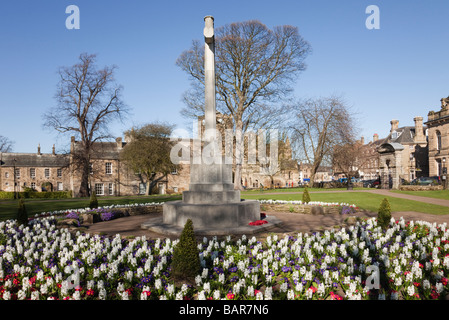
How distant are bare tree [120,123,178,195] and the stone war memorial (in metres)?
30.9

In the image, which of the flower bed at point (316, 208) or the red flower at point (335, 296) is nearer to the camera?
the red flower at point (335, 296)

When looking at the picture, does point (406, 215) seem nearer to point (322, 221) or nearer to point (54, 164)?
point (322, 221)

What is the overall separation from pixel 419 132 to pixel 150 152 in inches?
2156

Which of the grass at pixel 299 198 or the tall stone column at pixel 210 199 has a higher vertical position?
the tall stone column at pixel 210 199

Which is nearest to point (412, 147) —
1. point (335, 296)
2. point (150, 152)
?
point (150, 152)

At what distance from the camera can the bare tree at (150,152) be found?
40844 mm

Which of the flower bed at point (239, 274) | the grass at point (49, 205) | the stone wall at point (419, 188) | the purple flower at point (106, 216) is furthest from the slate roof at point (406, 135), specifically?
the purple flower at point (106, 216)

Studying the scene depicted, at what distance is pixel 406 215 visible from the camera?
40.9ft

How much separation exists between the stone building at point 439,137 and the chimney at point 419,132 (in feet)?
28.0

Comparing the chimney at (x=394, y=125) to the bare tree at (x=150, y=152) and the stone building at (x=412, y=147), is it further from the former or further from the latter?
the bare tree at (x=150, y=152)

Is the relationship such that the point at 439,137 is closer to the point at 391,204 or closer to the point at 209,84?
the point at 391,204

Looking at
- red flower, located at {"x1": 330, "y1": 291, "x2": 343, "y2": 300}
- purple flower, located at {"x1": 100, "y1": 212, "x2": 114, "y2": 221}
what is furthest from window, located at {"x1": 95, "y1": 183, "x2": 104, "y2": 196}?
red flower, located at {"x1": 330, "y1": 291, "x2": 343, "y2": 300}

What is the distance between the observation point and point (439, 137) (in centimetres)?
4819

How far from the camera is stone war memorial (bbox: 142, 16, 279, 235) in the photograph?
9.73 metres
